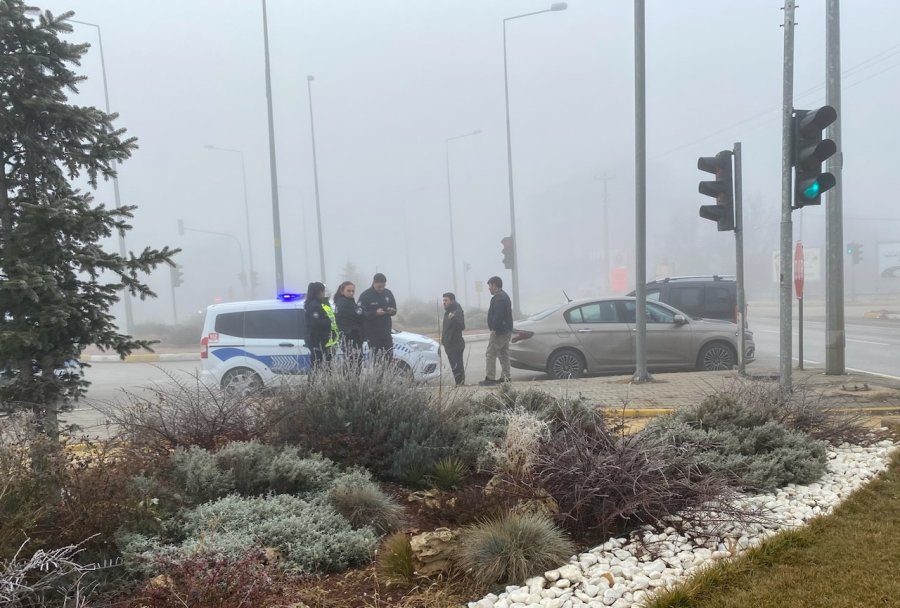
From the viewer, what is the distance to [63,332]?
4.57 meters

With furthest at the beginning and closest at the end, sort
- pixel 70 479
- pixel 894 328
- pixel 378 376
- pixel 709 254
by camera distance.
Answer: pixel 709 254 < pixel 894 328 < pixel 378 376 < pixel 70 479

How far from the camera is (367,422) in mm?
4957

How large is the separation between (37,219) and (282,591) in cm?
295

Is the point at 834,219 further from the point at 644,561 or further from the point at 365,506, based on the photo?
the point at 365,506

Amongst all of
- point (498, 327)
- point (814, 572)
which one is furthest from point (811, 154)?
point (498, 327)

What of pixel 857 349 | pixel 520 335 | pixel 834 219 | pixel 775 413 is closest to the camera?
pixel 775 413

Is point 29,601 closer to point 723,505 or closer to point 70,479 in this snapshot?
point 70,479

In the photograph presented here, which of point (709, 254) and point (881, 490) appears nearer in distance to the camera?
point (881, 490)

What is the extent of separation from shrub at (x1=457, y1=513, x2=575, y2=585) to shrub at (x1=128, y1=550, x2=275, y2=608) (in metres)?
0.96

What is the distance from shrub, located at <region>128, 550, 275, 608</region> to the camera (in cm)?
272

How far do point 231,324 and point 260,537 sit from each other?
7.75m

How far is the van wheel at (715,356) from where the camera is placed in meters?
12.0

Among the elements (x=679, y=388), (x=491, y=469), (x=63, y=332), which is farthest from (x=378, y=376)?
(x=679, y=388)

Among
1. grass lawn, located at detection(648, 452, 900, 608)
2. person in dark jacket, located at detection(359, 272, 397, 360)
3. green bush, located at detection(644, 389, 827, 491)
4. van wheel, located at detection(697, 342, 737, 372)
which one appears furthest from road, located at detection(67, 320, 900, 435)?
grass lawn, located at detection(648, 452, 900, 608)
